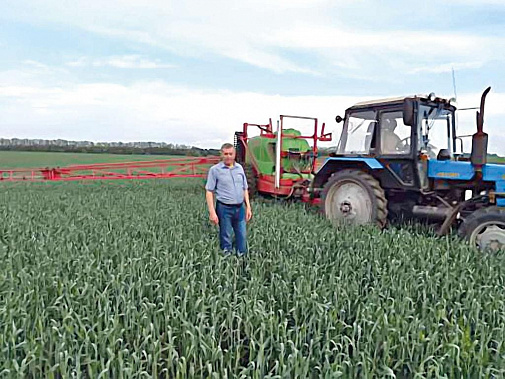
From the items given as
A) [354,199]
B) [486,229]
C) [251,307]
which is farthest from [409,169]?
[251,307]

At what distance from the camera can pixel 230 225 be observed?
5098 mm

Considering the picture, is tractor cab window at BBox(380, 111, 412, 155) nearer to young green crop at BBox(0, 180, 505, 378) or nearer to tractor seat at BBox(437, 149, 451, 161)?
tractor seat at BBox(437, 149, 451, 161)

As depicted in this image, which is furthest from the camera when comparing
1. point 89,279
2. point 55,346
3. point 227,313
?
point 89,279

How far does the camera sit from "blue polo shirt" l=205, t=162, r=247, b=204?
16.6 feet

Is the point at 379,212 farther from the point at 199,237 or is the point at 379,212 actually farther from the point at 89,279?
the point at 89,279

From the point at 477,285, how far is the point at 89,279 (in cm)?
329

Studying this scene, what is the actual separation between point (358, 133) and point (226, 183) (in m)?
2.66

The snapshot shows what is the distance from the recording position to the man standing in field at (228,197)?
5055 millimetres

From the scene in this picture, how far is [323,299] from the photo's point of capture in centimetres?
325

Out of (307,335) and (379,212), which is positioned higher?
(379,212)

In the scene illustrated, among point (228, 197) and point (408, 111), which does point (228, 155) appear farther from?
point (408, 111)

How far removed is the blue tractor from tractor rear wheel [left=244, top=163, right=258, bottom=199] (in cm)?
285

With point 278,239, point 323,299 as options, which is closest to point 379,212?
point 278,239

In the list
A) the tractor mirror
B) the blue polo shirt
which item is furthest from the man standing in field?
the tractor mirror
